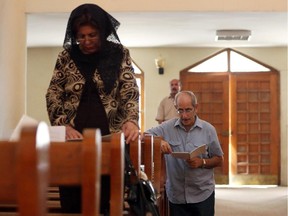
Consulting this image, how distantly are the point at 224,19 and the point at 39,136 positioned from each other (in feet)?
20.6

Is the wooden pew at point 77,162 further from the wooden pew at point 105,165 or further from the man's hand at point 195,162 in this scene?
the man's hand at point 195,162

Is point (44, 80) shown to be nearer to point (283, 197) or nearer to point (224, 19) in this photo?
point (224, 19)

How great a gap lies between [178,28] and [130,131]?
547cm

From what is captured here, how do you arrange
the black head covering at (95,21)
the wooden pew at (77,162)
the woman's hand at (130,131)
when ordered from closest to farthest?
the wooden pew at (77,162) < the woman's hand at (130,131) < the black head covering at (95,21)

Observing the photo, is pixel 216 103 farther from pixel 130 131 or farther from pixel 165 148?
pixel 130 131

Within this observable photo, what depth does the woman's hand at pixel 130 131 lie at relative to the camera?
2.21 meters

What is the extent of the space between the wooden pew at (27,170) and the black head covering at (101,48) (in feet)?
5.03

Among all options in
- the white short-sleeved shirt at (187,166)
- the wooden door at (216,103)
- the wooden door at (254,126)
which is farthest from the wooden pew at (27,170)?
the wooden door at (254,126)

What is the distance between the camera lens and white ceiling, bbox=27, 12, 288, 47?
6.56m

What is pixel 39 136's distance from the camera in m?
0.87

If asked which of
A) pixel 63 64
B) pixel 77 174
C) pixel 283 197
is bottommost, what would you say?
pixel 283 197

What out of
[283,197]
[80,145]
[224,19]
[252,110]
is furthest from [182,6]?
A: [80,145]

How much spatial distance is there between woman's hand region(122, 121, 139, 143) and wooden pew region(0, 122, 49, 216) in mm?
1282

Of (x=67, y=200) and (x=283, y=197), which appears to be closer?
(x=67, y=200)
